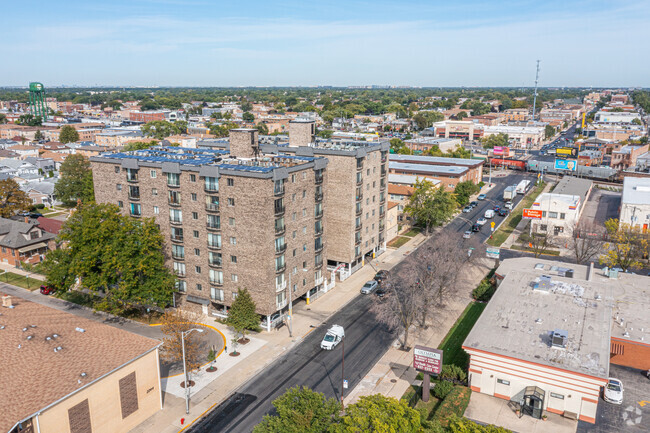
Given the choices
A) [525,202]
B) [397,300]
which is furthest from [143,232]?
[525,202]

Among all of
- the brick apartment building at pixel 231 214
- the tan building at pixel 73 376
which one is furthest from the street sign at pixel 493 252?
the tan building at pixel 73 376

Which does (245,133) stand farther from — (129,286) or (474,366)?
(474,366)

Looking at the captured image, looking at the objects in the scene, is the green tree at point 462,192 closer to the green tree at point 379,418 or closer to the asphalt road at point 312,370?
the asphalt road at point 312,370

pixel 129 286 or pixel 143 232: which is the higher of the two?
pixel 143 232

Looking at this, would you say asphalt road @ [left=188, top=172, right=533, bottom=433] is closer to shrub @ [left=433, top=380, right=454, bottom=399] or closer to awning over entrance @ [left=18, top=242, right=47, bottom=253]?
shrub @ [left=433, top=380, right=454, bottom=399]

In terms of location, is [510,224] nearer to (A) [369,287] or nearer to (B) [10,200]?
(A) [369,287]
